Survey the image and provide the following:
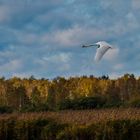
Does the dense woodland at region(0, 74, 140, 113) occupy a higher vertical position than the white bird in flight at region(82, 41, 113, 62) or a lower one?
higher

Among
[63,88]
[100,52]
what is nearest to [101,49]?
[100,52]

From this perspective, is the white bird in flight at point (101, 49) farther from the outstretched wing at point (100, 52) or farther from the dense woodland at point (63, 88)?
the dense woodland at point (63, 88)

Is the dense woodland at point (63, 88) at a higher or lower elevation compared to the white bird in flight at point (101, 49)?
higher

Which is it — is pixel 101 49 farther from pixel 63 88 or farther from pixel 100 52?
pixel 63 88

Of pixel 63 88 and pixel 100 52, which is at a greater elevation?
pixel 63 88

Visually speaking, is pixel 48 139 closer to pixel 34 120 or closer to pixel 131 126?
pixel 34 120

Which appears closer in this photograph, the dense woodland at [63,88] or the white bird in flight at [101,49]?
the white bird in flight at [101,49]

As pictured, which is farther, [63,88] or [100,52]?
[63,88]

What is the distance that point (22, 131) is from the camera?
22.0m

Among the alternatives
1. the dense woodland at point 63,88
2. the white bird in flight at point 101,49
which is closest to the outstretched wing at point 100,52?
the white bird in flight at point 101,49

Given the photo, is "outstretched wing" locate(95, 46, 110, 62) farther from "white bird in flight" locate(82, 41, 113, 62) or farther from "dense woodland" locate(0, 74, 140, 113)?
"dense woodland" locate(0, 74, 140, 113)

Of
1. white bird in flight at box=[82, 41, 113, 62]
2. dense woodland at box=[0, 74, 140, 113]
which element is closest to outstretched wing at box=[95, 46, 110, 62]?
white bird in flight at box=[82, 41, 113, 62]

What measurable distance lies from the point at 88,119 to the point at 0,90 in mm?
59471

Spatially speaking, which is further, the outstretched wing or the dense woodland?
the dense woodland
